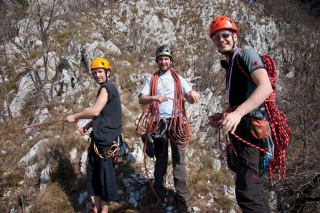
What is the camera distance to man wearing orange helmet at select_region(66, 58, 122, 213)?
2422mm

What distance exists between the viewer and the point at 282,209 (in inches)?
134

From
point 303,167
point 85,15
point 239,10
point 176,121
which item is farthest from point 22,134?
point 239,10

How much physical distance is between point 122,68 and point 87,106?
3038mm

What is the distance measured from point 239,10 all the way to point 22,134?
23917 mm

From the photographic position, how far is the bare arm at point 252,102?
1.39m

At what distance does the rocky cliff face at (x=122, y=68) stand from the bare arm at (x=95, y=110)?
1.78 metres

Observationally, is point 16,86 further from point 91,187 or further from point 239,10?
point 239,10

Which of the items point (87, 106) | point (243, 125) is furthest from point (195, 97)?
point (87, 106)

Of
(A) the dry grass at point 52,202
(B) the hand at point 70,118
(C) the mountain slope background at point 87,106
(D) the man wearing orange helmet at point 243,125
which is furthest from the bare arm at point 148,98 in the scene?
(A) the dry grass at point 52,202

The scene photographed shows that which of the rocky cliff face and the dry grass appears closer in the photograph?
the dry grass

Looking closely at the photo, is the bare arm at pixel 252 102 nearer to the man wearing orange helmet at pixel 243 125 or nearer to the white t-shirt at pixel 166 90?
the man wearing orange helmet at pixel 243 125

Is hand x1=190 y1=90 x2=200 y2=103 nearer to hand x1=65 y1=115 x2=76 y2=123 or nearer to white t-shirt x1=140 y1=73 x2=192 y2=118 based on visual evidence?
white t-shirt x1=140 y1=73 x2=192 y2=118

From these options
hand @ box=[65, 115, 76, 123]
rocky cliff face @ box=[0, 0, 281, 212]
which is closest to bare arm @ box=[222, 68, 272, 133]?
hand @ box=[65, 115, 76, 123]

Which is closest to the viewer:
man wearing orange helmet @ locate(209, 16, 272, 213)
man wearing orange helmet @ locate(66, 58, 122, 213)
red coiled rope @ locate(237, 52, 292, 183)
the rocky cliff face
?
man wearing orange helmet @ locate(209, 16, 272, 213)
